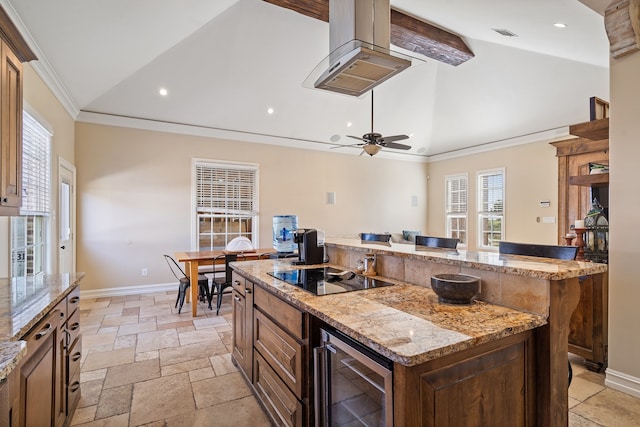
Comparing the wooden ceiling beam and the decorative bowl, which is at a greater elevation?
the wooden ceiling beam

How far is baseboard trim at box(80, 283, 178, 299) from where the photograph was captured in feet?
16.7

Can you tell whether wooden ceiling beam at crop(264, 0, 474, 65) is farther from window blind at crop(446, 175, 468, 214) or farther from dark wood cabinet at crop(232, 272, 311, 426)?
dark wood cabinet at crop(232, 272, 311, 426)

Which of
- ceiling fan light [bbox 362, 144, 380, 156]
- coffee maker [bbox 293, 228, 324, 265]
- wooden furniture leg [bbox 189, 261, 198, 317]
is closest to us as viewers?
coffee maker [bbox 293, 228, 324, 265]

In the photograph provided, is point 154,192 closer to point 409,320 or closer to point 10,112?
point 10,112

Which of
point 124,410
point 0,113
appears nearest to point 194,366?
point 124,410

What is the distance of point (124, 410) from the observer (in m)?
2.27

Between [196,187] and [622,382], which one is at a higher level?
[196,187]

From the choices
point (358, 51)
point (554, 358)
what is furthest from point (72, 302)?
point (554, 358)

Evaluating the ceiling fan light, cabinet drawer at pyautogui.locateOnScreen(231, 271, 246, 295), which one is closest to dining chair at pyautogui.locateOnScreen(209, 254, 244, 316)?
cabinet drawer at pyautogui.locateOnScreen(231, 271, 246, 295)

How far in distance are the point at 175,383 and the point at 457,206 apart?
23.3 feet

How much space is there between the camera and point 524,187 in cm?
652

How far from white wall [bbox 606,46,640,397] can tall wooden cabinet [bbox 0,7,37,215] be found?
3.98 meters

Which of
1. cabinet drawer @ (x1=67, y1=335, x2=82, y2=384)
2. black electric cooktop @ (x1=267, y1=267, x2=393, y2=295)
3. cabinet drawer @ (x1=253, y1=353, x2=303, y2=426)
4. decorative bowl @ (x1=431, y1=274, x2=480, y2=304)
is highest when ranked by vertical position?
decorative bowl @ (x1=431, y1=274, x2=480, y2=304)

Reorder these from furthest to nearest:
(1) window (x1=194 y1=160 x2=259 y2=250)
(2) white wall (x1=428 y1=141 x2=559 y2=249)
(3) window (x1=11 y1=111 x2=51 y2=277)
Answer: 1. (2) white wall (x1=428 y1=141 x2=559 y2=249)
2. (1) window (x1=194 y1=160 x2=259 y2=250)
3. (3) window (x1=11 y1=111 x2=51 y2=277)
